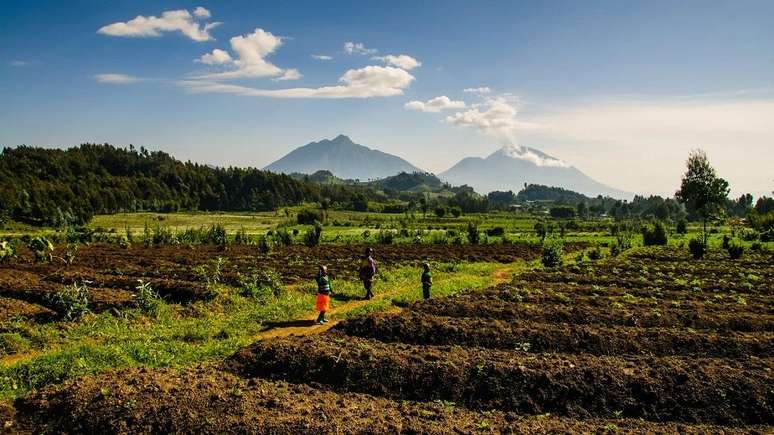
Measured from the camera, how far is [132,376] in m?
10.9

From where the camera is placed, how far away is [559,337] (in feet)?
45.0

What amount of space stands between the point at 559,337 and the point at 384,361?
210 inches

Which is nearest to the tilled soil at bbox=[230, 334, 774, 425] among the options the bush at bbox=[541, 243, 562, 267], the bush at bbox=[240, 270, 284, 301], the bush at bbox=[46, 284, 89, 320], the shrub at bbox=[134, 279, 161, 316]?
the shrub at bbox=[134, 279, 161, 316]

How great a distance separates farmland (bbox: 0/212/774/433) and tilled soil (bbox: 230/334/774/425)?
0.04 meters

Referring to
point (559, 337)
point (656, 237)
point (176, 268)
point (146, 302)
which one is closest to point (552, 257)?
point (559, 337)

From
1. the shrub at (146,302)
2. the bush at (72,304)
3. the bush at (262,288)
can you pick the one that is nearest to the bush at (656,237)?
the bush at (262,288)

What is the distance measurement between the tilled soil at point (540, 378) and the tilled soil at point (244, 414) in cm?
46

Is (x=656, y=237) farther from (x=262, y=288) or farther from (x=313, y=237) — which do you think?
(x=262, y=288)

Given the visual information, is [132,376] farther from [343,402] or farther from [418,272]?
[418,272]

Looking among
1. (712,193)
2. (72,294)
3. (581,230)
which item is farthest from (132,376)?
(581,230)

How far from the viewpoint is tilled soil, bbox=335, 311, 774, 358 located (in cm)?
1324

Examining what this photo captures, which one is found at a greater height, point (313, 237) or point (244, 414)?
point (313, 237)

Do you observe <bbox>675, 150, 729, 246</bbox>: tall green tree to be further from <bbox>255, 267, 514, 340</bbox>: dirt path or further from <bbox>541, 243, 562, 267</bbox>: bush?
<bbox>255, 267, 514, 340</bbox>: dirt path

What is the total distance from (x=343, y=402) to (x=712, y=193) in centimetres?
5209
